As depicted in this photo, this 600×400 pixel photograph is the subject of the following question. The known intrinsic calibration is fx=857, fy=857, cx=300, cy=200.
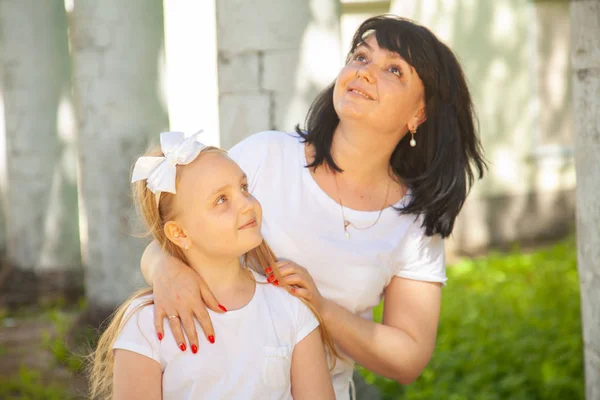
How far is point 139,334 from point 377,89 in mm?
1177

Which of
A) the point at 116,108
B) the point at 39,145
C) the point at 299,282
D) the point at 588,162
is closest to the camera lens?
the point at 299,282

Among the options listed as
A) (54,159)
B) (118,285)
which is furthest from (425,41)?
(54,159)

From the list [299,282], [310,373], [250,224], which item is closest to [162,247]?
[250,224]

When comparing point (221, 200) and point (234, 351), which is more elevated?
point (221, 200)

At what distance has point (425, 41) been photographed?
3066 millimetres

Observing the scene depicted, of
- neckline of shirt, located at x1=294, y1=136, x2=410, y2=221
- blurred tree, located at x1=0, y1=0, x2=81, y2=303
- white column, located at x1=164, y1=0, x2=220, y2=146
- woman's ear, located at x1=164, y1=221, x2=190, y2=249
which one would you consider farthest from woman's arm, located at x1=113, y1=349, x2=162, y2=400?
white column, located at x1=164, y1=0, x2=220, y2=146

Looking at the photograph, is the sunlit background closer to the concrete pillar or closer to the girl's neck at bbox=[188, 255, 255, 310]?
the concrete pillar

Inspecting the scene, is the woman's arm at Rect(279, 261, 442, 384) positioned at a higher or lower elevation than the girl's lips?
lower

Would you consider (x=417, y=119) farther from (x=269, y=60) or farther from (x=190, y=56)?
(x=190, y=56)

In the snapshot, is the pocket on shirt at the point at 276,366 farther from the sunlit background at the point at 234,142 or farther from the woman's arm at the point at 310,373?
the sunlit background at the point at 234,142

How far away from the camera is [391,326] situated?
3.02 m

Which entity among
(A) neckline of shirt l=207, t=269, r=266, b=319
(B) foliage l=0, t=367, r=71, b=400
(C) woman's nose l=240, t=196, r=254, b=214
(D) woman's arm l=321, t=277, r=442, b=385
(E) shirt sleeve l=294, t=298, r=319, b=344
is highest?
(C) woman's nose l=240, t=196, r=254, b=214

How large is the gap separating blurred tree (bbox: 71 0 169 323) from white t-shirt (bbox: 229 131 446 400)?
9.79 feet

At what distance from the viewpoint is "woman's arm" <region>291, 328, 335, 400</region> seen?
8.30 feet
